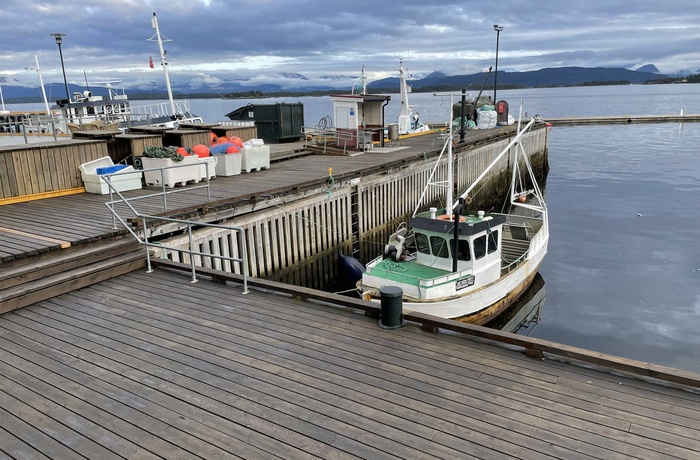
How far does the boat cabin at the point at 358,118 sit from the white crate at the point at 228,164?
7.19 meters

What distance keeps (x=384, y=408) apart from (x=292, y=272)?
9291mm

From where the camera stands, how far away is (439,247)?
12.4m

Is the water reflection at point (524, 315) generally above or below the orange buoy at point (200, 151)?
below

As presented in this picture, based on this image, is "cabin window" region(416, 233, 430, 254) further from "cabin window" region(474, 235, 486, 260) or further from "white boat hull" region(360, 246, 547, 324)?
"white boat hull" region(360, 246, 547, 324)

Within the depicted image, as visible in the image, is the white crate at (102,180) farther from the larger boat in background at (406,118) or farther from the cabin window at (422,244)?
the larger boat in background at (406,118)

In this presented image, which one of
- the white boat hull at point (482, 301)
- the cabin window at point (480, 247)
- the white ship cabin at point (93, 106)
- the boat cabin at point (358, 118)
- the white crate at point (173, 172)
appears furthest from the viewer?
the white ship cabin at point (93, 106)

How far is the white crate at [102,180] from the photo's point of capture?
13602 millimetres

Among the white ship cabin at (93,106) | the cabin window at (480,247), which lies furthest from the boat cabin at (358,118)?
the white ship cabin at (93,106)

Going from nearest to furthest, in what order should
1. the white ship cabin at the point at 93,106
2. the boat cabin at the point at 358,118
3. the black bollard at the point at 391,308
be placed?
the black bollard at the point at 391,308 → the boat cabin at the point at 358,118 → the white ship cabin at the point at 93,106

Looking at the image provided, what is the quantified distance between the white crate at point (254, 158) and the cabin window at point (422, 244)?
737 cm

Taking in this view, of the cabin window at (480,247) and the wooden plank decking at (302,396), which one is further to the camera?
the cabin window at (480,247)

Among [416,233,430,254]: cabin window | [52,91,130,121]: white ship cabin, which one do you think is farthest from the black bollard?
[52,91,130,121]: white ship cabin

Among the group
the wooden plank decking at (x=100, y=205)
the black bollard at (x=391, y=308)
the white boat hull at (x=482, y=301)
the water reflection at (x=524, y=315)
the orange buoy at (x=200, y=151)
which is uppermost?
the orange buoy at (x=200, y=151)

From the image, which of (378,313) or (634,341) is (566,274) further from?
(378,313)
